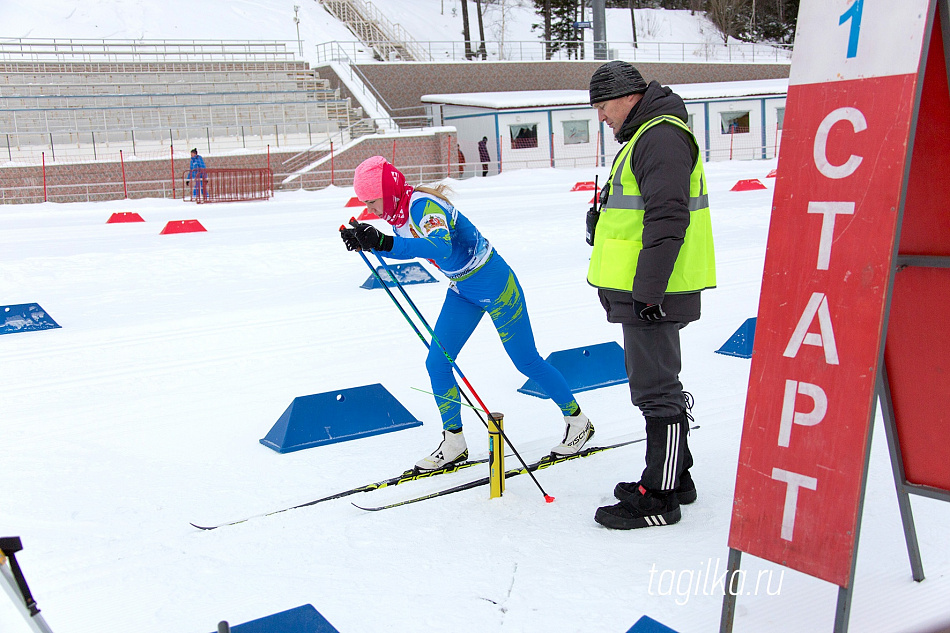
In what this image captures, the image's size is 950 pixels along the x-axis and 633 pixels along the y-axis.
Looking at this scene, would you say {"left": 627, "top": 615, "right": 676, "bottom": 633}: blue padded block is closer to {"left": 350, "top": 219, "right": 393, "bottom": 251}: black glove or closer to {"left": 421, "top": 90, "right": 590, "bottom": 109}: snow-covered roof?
{"left": 350, "top": 219, "right": 393, "bottom": 251}: black glove

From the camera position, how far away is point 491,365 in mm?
5875

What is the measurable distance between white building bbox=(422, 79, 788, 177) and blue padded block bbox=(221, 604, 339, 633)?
23.2 m

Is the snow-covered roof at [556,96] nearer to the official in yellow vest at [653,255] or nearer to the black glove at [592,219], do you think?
the black glove at [592,219]

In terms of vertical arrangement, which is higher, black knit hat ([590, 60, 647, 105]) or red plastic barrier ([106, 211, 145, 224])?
black knit hat ([590, 60, 647, 105])

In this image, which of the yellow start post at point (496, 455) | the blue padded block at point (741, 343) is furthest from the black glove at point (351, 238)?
the blue padded block at point (741, 343)

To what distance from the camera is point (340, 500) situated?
11.7 ft

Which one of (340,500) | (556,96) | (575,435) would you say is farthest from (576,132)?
(340,500)

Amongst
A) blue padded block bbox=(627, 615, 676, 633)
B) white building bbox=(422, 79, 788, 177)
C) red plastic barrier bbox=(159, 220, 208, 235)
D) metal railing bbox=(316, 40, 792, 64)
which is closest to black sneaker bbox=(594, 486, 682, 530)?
blue padded block bbox=(627, 615, 676, 633)

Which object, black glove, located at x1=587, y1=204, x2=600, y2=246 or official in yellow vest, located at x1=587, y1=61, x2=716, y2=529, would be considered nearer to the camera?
official in yellow vest, located at x1=587, y1=61, x2=716, y2=529

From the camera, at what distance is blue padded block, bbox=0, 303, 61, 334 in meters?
7.24

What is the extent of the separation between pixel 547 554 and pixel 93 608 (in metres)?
1.56

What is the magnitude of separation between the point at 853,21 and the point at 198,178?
59.5ft

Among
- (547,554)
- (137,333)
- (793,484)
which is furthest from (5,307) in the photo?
(793,484)

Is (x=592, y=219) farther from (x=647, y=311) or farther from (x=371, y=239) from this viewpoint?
(x=371, y=239)
